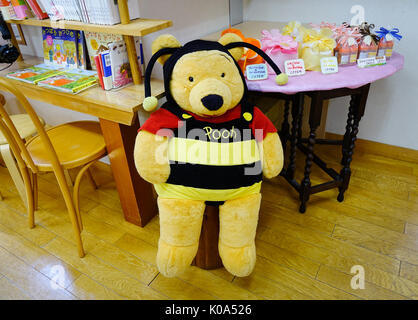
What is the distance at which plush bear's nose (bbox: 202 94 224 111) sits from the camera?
1105mm

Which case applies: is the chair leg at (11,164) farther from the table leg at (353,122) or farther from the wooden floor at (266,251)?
the table leg at (353,122)

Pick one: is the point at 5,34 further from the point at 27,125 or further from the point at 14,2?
the point at 27,125

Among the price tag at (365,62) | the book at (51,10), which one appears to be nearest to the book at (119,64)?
the book at (51,10)

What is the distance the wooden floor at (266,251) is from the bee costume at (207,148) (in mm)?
521

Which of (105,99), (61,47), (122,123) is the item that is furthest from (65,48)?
(122,123)

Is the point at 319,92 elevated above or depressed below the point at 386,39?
below

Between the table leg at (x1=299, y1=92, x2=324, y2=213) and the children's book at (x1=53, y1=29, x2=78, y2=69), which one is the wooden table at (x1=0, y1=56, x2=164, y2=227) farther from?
the table leg at (x1=299, y1=92, x2=324, y2=213)

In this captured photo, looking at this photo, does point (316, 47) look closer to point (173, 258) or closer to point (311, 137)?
point (311, 137)

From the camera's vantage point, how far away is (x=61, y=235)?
179 centimetres

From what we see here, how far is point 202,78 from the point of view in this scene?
115 cm

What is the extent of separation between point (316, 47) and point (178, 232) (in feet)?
3.56

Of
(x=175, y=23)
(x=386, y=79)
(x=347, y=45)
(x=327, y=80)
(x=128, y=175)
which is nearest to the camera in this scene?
(x=327, y=80)

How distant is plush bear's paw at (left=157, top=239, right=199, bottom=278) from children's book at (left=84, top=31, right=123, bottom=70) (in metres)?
1.02

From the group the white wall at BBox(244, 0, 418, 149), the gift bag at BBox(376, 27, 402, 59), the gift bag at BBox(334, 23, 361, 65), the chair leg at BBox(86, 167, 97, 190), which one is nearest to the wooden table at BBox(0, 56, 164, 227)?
the chair leg at BBox(86, 167, 97, 190)
